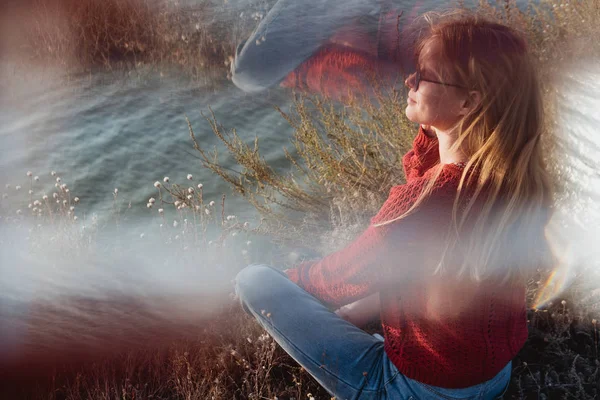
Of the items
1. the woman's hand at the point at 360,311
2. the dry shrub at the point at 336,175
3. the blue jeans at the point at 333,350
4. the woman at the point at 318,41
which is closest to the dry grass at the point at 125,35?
the dry shrub at the point at 336,175

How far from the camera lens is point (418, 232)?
1318 mm

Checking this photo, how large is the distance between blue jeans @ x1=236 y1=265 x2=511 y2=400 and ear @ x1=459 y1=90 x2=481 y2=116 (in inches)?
24.8

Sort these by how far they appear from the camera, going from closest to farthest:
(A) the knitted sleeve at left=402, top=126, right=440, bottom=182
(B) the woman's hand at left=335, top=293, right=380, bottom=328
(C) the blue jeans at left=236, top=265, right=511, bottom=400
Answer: (C) the blue jeans at left=236, top=265, right=511, bottom=400 < (A) the knitted sleeve at left=402, top=126, right=440, bottom=182 < (B) the woman's hand at left=335, top=293, right=380, bottom=328

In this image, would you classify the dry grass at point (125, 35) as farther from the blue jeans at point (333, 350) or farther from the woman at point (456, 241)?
the woman at point (456, 241)

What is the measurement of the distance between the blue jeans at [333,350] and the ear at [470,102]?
0.63m

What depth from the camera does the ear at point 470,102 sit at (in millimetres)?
1315

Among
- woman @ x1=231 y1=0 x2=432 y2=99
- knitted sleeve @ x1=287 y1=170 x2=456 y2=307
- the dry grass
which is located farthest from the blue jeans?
the dry grass

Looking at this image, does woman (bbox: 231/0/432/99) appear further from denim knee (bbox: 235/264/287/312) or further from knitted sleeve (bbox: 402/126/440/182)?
denim knee (bbox: 235/264/287/312)

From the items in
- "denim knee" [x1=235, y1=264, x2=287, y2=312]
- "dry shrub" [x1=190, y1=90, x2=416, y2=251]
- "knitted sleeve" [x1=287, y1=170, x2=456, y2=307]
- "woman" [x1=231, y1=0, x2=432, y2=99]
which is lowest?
"dry shrub" [x1=190, y1=90, x2=416, y2=251]

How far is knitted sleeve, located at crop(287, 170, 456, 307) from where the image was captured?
4.28ft

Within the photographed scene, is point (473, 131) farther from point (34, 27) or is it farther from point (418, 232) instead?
→ point (34, 27)

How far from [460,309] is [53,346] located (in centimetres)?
118

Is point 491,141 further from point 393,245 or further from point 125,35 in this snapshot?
point 125,35

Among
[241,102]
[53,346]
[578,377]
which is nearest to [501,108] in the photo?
[578,377]
